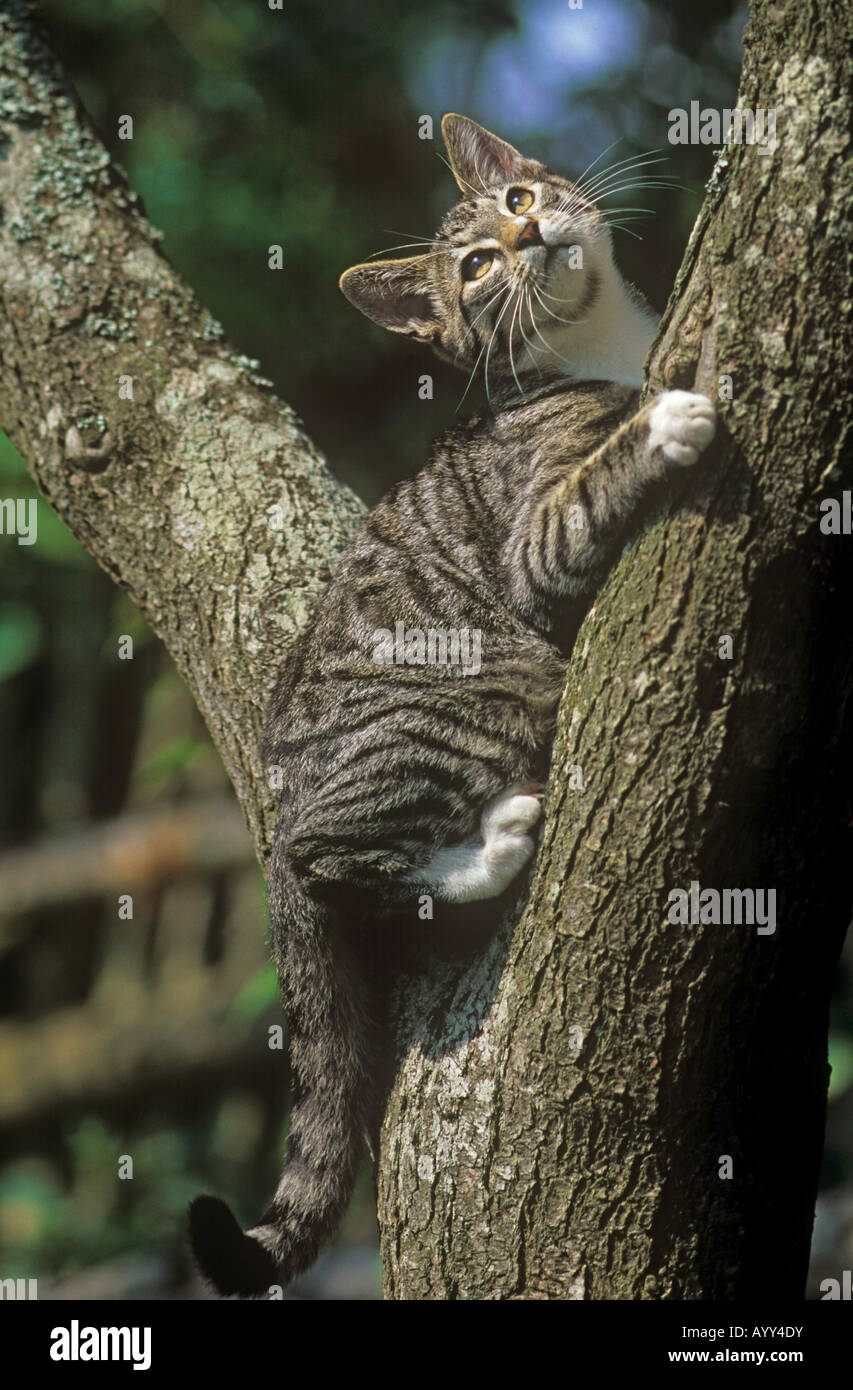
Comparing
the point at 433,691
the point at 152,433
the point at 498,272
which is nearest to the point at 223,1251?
the point at 433,691

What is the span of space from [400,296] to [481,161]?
1.76ft

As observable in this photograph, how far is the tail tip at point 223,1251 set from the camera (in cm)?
244

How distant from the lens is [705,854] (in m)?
2.03

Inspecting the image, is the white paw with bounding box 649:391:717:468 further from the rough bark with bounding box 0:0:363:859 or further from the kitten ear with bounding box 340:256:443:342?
the kitten ear with bounding box 340:256:443:342

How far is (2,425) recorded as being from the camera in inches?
153

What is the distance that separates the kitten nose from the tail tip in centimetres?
268

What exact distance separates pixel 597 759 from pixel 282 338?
3.50m

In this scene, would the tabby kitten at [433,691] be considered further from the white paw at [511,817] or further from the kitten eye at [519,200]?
the kitten eye at [519,200]

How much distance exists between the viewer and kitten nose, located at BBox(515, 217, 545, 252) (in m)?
3.26

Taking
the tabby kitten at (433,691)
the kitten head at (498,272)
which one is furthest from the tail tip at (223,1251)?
the kitten head at (498,272)

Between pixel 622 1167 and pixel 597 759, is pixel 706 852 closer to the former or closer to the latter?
pixel 597 759

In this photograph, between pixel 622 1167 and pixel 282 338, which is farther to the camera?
pixel 282 338

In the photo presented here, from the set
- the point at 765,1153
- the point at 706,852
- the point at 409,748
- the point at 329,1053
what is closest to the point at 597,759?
the point at 706,852

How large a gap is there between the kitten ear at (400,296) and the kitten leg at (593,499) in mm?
927
